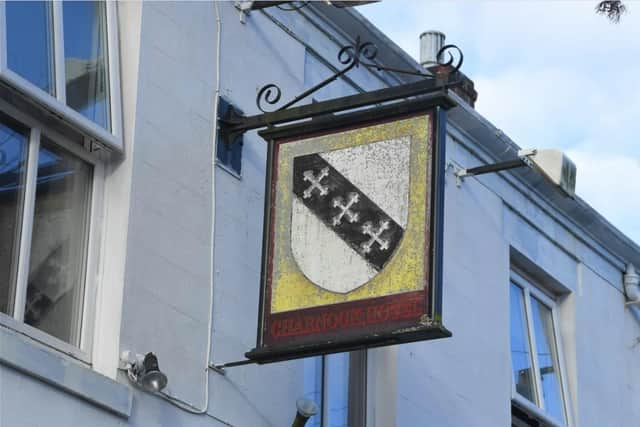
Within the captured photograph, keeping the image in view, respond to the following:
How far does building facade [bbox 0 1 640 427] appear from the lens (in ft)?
29.4

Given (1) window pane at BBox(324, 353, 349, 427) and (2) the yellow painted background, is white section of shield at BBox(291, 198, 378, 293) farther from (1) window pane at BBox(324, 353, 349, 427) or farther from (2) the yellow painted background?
Answer: (1) window pane at BBox(324, 353, 349, 427)

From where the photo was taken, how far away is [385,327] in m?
9.04

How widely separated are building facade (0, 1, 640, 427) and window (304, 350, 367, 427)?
16 millimetres

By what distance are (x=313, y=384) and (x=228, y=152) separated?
1.83 m

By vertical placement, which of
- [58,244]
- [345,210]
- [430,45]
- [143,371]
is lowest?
[143,371]

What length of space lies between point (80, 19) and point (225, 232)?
1.68 metres

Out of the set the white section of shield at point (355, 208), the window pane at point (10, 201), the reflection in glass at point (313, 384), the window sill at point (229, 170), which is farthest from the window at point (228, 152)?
the window pane at point (10, 201)

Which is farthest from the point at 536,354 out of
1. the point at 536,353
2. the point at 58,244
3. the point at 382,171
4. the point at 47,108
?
the point at 47,108

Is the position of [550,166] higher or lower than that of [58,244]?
higher

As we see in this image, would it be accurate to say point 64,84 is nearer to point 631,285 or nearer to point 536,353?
point 536,353

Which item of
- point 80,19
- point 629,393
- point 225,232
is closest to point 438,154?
point 225,232

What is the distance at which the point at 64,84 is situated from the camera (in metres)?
9.39

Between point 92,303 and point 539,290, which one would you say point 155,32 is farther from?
point 539,290

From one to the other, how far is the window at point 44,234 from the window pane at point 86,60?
30cm
